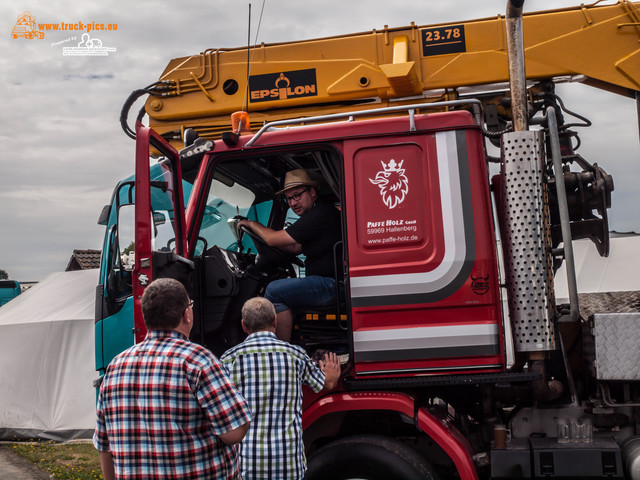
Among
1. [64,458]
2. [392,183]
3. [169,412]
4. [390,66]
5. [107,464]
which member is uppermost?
[390,66]

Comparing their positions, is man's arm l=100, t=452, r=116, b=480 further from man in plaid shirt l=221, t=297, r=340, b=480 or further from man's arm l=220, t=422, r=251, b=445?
man in plaid shirt l=221, t=297, r=340, b=480

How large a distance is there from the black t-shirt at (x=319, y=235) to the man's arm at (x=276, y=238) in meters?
0.05

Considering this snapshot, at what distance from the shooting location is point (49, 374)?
12.3 meters

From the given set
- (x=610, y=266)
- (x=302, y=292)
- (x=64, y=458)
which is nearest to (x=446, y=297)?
(x=302, y=292)

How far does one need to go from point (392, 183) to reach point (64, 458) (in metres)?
8.17

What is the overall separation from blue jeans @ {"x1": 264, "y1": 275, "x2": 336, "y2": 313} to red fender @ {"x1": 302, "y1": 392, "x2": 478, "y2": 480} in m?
0.64

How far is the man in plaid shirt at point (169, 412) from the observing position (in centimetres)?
254

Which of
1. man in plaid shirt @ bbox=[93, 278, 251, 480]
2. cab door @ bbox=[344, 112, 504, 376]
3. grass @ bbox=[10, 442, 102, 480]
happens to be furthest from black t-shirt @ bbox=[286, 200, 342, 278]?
grass @ bbox=[10, 442, 102, 480]

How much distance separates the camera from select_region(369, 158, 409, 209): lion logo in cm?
380

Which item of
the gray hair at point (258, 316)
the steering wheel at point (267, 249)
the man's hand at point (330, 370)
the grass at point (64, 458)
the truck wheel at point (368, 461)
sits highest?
the steering wheel at point (267, 249)

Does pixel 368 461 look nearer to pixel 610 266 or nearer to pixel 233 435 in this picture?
pixel 233 435

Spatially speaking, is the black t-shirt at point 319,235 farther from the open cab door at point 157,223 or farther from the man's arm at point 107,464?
the man's arm at point 107,464

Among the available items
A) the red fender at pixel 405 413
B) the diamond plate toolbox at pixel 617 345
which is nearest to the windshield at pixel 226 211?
the red fender at pixel 405 413

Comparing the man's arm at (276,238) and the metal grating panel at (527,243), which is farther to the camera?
the man's arm at (276,238)
